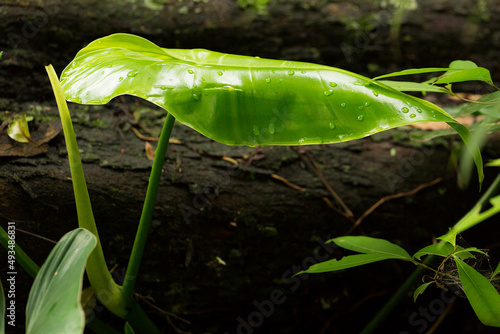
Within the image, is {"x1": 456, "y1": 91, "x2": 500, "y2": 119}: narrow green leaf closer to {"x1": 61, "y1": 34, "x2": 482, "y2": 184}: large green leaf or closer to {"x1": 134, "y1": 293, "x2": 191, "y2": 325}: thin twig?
{"x1": 61, "y1": 34, "x2": 482, "y2": 184}: large green leaf

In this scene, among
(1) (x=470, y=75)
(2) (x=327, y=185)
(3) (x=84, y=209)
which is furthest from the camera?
(2) (x=327, y=185)

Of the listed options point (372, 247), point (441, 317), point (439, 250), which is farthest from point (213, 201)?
point (441, 317)

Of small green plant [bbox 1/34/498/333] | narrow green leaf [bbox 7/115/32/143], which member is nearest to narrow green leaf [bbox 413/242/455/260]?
small green plant [bbox 1/34/498/333]

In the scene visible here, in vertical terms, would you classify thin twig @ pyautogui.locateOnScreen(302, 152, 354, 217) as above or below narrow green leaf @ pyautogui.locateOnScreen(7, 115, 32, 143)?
below

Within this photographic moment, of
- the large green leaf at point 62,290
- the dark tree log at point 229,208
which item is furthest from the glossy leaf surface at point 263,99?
the dark tree log at point 229,208

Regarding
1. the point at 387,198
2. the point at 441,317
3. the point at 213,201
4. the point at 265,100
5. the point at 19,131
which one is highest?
the point at 265,100

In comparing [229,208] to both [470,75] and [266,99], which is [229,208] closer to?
[266,99]

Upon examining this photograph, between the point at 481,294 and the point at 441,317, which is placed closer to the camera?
the point at 481,294
